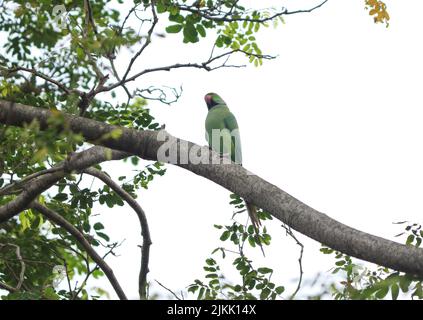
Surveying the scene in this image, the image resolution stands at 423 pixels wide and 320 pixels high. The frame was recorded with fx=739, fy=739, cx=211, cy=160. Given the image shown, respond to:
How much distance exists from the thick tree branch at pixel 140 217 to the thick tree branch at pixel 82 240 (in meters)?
0.19

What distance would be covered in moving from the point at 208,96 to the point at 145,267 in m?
2.15

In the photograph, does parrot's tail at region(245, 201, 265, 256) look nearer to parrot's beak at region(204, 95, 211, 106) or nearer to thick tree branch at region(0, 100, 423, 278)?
thick tree branch at region(0, 100, 423, 278)

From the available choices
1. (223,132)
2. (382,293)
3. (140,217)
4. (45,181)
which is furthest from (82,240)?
(382,293)

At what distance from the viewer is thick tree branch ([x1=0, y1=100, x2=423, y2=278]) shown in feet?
11.1

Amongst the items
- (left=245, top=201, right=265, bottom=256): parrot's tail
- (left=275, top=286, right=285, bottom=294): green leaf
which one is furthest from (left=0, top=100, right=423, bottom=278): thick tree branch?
(left=275, top=286, right=285, bottom=294): green leaf

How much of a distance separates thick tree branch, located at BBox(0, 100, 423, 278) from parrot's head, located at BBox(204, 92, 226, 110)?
2.70m

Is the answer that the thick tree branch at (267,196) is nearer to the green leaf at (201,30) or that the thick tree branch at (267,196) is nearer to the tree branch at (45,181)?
the tree branch at (45,181)

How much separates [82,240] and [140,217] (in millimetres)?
471

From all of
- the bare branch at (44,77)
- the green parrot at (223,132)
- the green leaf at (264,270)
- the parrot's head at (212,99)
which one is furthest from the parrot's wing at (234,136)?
the bare branch at (44,77)

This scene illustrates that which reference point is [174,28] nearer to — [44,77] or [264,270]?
[44,77]

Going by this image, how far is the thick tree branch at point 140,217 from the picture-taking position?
5.35 m

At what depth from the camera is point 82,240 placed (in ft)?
17.4
